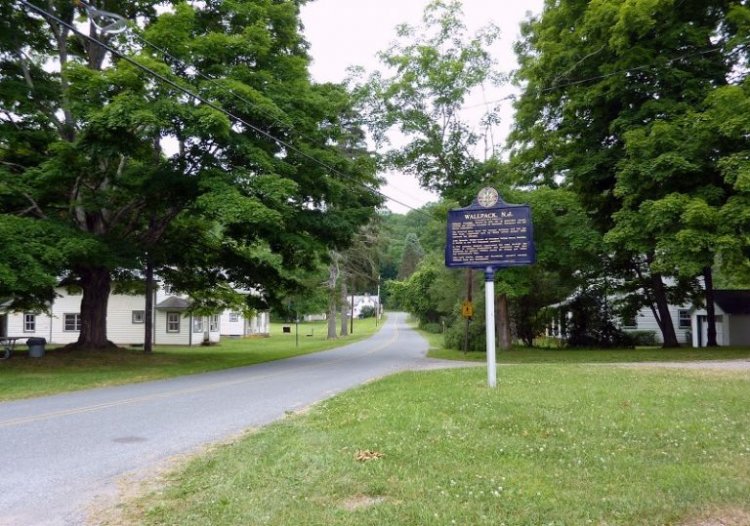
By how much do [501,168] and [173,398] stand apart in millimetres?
19605

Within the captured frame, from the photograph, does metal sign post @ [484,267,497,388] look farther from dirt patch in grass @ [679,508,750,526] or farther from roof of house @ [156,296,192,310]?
roof of house @ [156,296,192,310]

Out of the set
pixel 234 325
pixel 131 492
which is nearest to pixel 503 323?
pixel 131 492

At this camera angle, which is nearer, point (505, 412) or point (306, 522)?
point (306, 522)

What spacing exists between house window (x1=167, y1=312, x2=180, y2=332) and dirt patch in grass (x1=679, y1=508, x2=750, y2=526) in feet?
131

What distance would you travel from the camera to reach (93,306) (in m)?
24.3

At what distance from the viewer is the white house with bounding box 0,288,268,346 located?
4078 cm

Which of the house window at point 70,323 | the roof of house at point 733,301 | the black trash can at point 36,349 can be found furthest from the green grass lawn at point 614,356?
the house window at point 70,323

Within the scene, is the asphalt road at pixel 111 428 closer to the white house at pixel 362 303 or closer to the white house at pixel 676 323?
the white house at pixel 676 323

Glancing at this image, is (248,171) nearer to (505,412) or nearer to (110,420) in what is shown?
(110,420)

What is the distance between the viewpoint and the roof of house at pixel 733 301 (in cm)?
3600

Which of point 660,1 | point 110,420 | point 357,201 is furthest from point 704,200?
point 110,420

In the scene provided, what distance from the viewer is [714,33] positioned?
25.5 metres

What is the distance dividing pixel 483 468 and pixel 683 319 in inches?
1661

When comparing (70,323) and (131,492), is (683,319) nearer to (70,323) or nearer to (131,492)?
(70,323)
